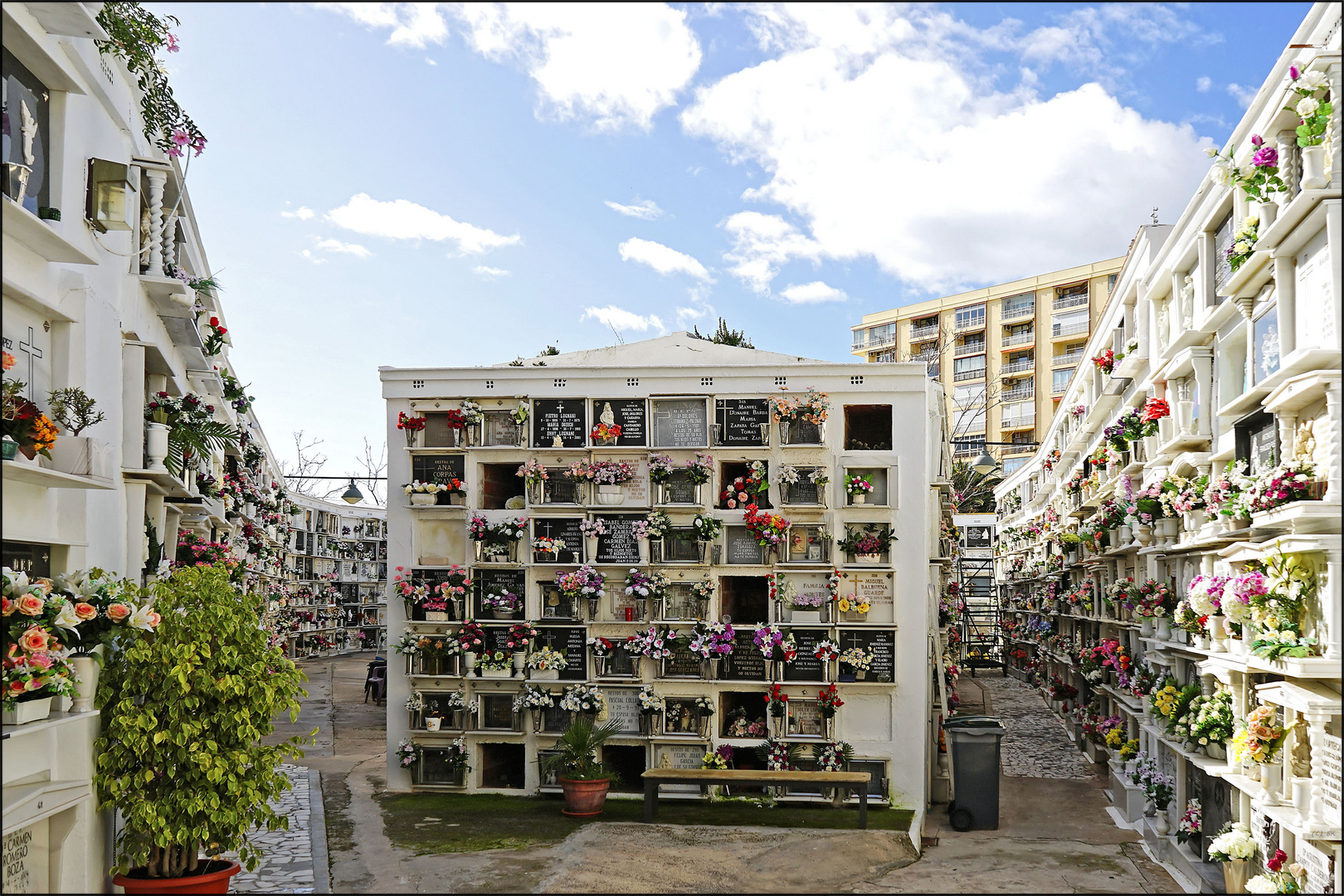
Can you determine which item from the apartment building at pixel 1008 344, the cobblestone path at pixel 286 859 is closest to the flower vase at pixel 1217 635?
the cobblestone path at pixel 286 859

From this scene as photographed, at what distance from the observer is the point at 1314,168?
8.36 metres

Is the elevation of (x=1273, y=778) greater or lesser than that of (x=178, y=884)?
greater

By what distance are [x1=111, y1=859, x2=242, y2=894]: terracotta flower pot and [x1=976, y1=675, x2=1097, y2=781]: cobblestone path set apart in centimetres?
1449

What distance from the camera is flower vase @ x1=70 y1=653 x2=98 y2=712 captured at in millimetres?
8273

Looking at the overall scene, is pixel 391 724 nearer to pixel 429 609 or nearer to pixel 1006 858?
pixel 429 609

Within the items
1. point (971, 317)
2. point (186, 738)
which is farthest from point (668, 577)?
point (971, 317)

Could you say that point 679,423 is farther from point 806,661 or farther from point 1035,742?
point 1035,742

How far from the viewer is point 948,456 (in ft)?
73.1

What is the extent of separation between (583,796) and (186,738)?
5.83 m

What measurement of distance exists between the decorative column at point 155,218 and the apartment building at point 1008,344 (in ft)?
140

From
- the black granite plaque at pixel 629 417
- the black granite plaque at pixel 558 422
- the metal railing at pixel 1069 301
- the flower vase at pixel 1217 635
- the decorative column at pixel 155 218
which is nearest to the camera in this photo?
the decorative column at pixel 155 218

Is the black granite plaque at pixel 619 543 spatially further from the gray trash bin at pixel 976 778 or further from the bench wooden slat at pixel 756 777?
the gray trash bin at pixel 976 778

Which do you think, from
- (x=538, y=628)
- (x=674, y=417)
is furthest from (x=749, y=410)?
(x=538, y=628)

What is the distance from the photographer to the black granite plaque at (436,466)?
50.0 ft
